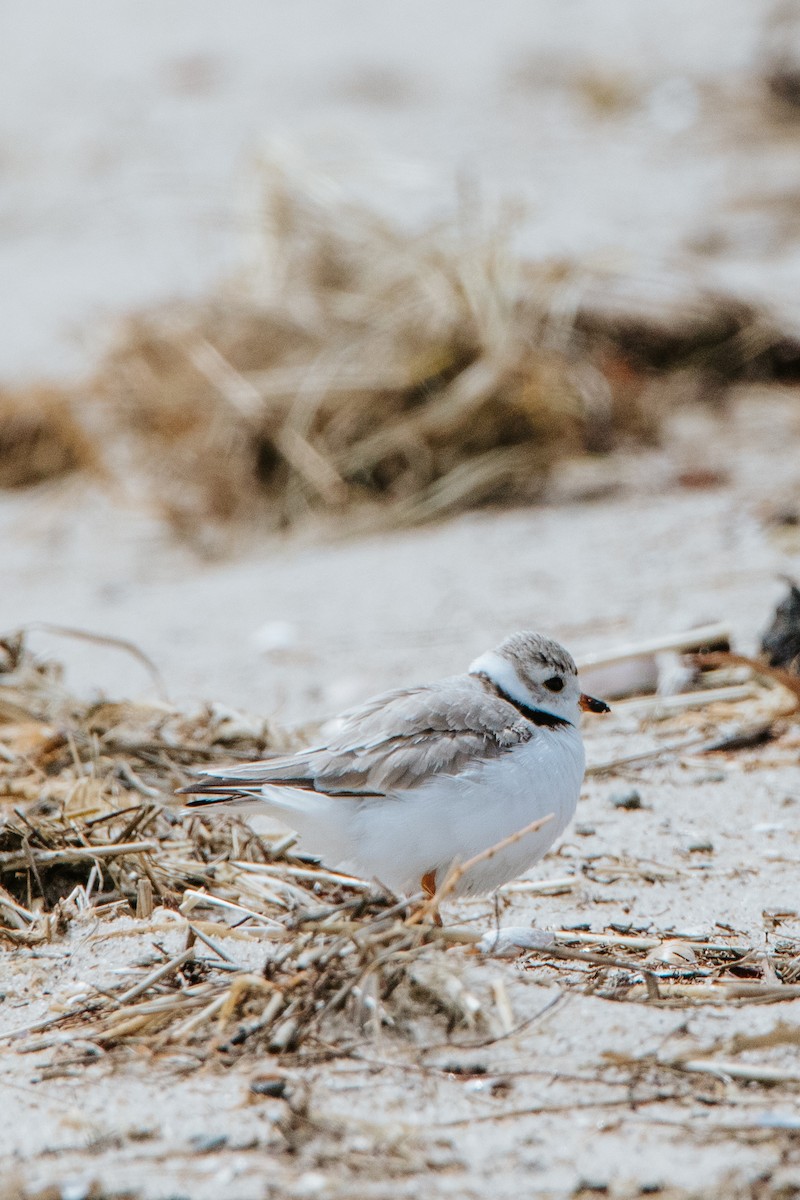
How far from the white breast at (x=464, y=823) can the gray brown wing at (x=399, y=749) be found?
35 millimetres

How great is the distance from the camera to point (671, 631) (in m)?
4.47

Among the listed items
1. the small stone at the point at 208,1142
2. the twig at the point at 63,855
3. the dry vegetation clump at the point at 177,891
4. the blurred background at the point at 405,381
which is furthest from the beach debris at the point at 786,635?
the small stone at the point at 208,1142

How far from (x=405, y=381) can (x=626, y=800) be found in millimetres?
3397

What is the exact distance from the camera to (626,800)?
11.7ft

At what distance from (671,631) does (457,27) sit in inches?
353

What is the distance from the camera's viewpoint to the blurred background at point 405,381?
206 inches

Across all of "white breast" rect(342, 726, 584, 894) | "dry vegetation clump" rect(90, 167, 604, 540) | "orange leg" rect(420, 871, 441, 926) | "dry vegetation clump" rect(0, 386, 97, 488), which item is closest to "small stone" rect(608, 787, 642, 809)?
"white breast" rect(342, 726, 584, 894)

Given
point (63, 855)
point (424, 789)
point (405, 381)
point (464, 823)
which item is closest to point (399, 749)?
point (424, 789)

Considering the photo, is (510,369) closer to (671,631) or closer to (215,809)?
(671,631)

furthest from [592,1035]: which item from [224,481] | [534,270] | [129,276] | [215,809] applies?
[129,276]

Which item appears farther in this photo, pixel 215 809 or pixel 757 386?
pixel 757 386

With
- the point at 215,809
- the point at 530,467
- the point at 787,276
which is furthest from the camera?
the point at 787,276

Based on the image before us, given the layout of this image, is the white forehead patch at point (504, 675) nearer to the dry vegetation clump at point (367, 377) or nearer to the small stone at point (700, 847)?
the small stone at point (700, 847)

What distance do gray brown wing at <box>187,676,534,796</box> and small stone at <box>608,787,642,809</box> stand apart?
2.43ft
